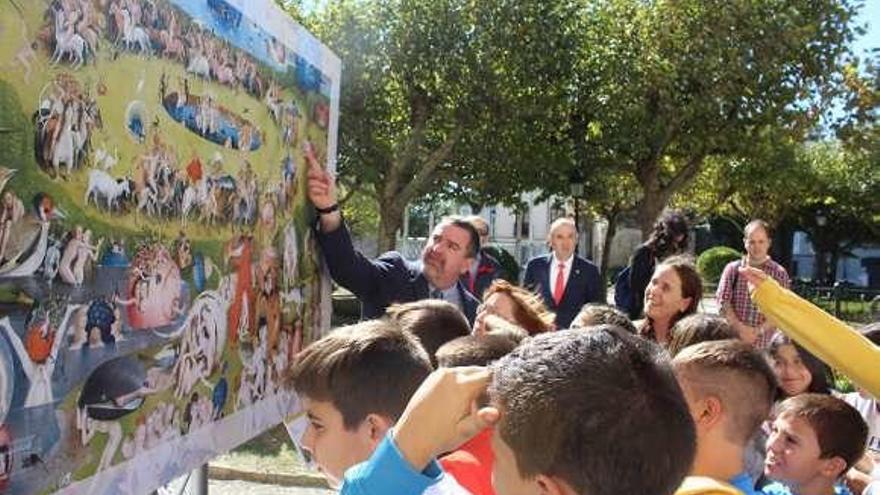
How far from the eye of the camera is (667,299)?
14.3 ft

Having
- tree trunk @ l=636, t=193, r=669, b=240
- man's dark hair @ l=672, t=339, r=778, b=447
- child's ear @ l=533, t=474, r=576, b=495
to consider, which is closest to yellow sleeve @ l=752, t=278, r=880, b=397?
man's dark hair @ l=672, t=339, r=778, b=447

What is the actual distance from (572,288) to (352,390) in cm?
440

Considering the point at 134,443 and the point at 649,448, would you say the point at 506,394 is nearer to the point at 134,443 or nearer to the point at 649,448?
the point at 649,448

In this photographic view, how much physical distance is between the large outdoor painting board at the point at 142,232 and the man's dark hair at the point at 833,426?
181cm

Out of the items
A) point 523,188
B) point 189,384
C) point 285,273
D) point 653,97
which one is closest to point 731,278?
point 285,273

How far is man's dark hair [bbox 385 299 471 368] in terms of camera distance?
9.62 ft

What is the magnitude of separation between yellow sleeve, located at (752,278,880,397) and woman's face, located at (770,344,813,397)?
5.78ft

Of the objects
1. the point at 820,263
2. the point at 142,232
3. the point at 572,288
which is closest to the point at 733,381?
the point at 142,232

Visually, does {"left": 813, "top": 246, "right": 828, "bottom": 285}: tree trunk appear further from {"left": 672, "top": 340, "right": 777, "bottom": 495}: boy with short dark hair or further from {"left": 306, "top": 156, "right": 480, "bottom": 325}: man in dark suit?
{"left": 672, "top": 340, "right": 777, "bottom": 495}: boy with short dark hair

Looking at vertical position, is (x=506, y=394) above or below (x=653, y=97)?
below

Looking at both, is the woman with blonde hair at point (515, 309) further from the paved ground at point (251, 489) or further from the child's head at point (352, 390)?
the paved ground at point (251, 489)

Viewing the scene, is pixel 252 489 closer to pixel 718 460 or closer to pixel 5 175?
pixel 718 460

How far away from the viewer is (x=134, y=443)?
228 centimetres

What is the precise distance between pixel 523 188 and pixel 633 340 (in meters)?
18.1
